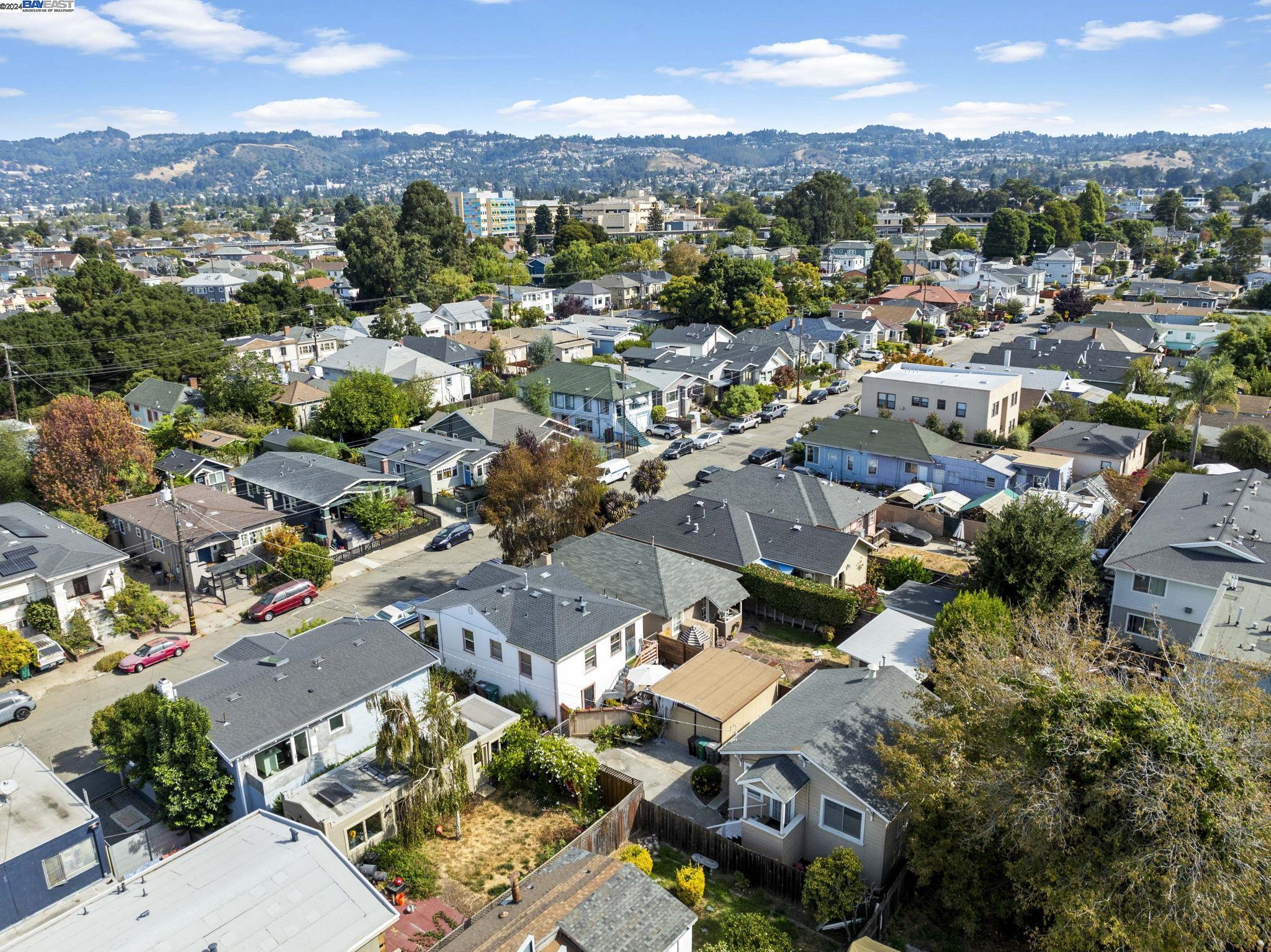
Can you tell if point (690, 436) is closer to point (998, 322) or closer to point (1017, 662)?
point (1017, 662)

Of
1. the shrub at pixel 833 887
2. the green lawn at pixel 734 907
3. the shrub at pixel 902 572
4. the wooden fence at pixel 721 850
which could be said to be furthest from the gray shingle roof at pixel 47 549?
the shrub at pixel 902 572

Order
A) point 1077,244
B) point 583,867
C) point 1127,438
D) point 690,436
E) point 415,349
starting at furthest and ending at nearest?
point 1077,244
point 415,349
point 690,436
point 1127,438
point 583,867

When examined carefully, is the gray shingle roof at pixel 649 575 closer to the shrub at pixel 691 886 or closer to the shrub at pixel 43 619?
the shrub at pixel 691 886

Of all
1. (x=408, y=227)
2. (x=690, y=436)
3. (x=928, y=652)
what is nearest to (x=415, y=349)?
(x=690, y=436)

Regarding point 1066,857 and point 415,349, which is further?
point 415,349

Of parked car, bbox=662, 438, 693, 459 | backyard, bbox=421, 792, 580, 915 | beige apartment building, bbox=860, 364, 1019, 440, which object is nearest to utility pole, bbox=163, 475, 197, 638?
backyard, bbox=421, 792, 580, 915

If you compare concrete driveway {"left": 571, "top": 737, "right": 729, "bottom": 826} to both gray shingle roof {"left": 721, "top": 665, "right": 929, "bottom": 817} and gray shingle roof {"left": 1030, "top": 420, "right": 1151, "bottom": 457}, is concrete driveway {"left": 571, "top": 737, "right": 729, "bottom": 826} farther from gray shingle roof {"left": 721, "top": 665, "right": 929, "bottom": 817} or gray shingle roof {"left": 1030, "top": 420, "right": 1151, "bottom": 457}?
gray shingle roof {"left": 1030, "top": 420, "right": 1151, "bottom": 457}
